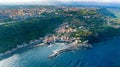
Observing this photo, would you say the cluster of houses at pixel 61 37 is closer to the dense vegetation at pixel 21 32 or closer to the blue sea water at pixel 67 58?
the dense vegetation at pixel 21 32

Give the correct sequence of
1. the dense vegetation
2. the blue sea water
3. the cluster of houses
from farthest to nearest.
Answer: the cluster of houses
the dense vegetation
the blue sea water

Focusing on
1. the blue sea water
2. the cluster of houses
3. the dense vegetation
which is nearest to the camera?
the blue sea water

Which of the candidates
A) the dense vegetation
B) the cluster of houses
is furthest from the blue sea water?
the cluster of houses

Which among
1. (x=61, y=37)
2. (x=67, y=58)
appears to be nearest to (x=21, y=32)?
(x=61, y=37)

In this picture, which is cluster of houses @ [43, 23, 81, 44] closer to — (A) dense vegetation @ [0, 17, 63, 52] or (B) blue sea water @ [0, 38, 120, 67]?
(A) dense vegetation @ [0, 17, 63, 52]

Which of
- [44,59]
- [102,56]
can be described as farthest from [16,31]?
[102,56]

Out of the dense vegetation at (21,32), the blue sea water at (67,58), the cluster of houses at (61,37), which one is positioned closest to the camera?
the blue sea water at (67,58)

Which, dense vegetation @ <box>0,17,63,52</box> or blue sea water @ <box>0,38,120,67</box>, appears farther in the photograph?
dense vegetation @ <box>0,17,63,52</box>

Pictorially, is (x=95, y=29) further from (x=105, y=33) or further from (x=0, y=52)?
(x=0, y=52)

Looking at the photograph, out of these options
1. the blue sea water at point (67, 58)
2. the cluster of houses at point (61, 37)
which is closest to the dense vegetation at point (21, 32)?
the cluster of houses at point (61, 37)
